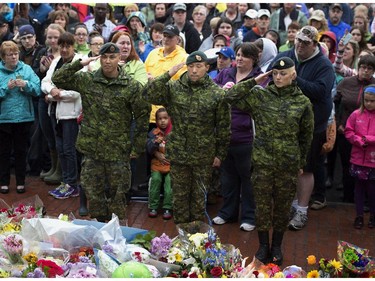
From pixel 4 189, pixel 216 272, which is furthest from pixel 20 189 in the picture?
pixel 216 272

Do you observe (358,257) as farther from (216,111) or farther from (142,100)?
(142,100)

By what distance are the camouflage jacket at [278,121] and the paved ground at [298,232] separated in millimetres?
1108

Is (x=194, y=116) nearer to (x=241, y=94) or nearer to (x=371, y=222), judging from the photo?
(x=241, y=94)

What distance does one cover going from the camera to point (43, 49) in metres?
10.2

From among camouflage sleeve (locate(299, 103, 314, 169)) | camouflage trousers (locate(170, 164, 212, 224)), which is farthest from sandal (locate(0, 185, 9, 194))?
camouflage sleeve (locate(299, 103, 314, 169))

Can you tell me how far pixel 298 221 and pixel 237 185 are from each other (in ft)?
2.66

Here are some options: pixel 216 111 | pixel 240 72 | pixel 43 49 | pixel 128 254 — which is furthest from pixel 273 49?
pixel 128 254

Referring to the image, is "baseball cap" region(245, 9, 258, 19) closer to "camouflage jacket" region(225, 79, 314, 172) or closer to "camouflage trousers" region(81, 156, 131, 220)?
"camouflage jacket" region(225, 79, 314, 172)

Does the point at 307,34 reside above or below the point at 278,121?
above

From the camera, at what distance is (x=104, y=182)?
7.58 meters

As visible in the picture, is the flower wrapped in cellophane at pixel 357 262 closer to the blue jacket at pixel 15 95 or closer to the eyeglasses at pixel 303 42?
the eyeglasses at pixel 303 42

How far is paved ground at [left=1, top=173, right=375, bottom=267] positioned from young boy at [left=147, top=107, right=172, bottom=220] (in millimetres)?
191

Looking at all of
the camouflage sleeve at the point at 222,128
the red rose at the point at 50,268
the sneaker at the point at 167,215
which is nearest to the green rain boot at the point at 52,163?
the sneaker at the point at 167,215

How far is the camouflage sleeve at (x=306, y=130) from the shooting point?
23.3 feet
